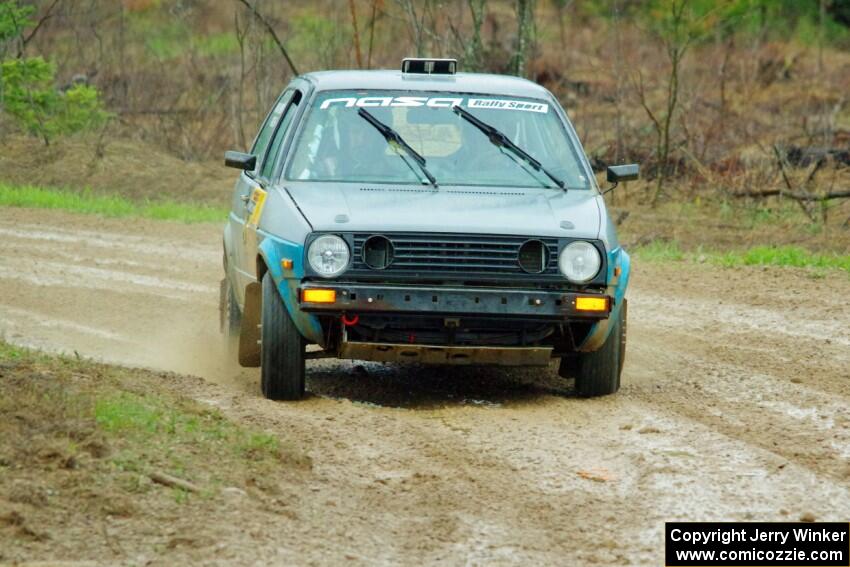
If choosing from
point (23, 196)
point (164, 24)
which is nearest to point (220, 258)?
point (23, 196)

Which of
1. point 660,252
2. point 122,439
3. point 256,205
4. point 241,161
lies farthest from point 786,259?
point 122,439

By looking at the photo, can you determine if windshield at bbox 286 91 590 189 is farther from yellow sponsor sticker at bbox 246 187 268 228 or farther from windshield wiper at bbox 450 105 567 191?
yellow sponsor sticker at bbox 246 187 268 228

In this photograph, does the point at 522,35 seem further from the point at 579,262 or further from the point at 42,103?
the point at 579,262

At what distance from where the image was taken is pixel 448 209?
7402 millimetres

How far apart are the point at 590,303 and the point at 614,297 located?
208mm

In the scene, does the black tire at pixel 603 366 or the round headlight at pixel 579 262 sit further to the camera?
the black tire at pixel 603 366

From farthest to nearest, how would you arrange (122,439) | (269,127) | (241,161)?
1. (269,127)
2. (241,161)
3. (122,439)

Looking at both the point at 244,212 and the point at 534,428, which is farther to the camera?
the point at 244,212

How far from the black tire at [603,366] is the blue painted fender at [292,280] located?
54.4 inches

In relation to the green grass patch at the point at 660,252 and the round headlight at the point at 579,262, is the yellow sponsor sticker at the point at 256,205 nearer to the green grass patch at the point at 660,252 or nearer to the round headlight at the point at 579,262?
the round headlight at the point at 579,262

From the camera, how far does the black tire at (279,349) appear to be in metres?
7.32

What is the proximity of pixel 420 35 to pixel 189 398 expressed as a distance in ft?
40.8

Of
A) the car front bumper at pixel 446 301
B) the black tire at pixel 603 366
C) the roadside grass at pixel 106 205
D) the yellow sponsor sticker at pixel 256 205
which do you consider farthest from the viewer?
the roadside grass at pixel 106 205

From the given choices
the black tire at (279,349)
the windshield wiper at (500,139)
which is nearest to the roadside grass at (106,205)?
the windshield wiper at (500,139)
